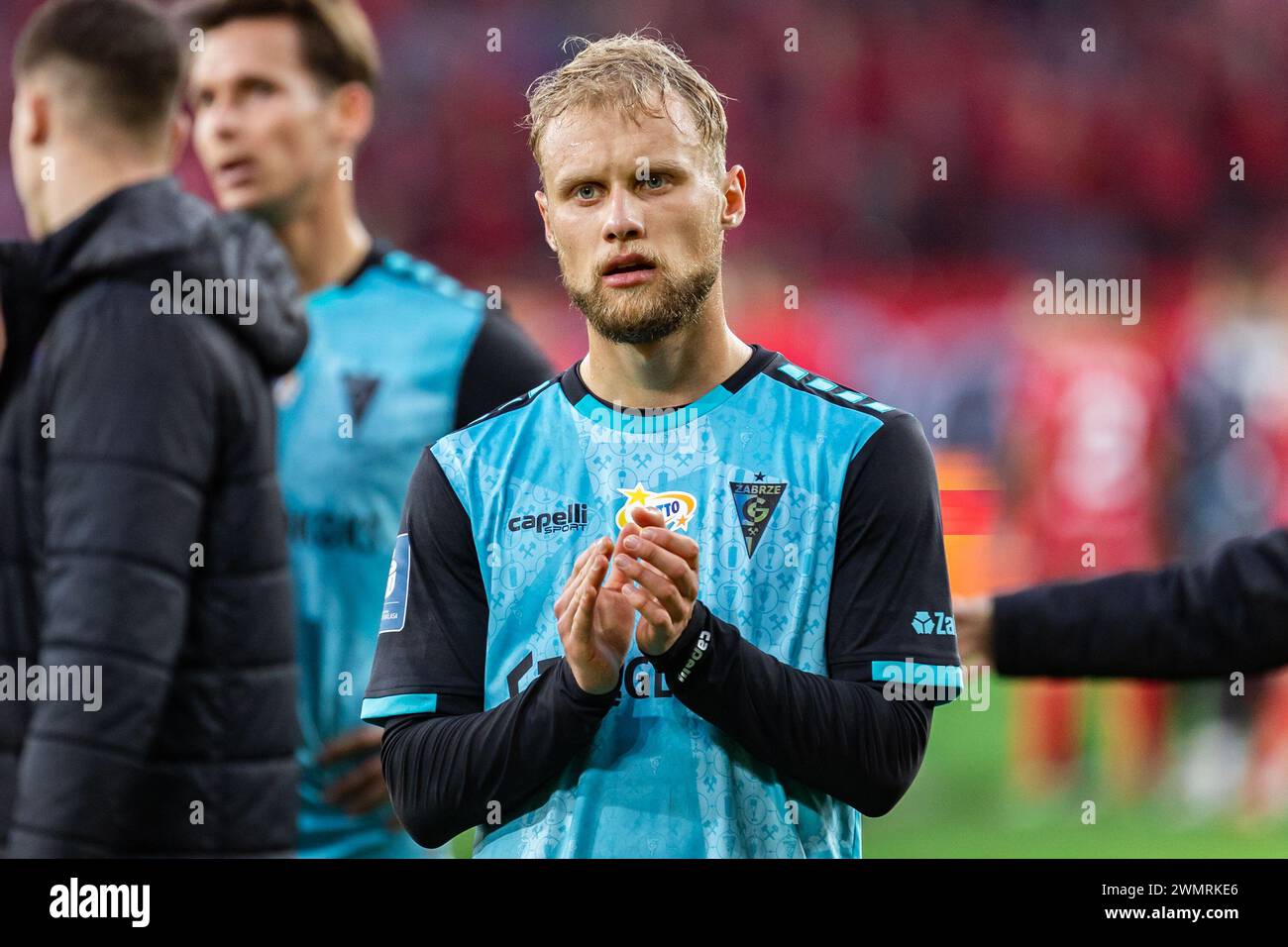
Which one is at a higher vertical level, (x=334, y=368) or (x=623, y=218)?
(x=334, y=368)

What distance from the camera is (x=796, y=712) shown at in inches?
67.2

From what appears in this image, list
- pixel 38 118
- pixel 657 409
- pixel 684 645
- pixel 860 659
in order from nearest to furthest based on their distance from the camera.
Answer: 1. pixel 684 645
2. pixel 860 659
3. pixel 657 409
4. pixel 38 118

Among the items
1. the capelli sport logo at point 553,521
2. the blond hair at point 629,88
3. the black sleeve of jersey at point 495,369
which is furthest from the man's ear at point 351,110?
A: the capelli sport logo at point 553,521

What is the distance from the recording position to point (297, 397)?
140 inches

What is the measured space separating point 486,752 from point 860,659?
444 mm

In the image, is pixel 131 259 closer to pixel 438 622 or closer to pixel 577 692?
pixel 438 622

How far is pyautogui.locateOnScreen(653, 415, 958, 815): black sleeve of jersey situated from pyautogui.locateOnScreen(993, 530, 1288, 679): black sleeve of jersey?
0.96m

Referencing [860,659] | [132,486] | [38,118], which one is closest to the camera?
[860,659]

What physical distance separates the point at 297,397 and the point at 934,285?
460 centimetres

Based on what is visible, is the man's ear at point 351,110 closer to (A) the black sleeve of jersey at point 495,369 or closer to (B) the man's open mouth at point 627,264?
(A) the black sleeve of jersey at point 495,369

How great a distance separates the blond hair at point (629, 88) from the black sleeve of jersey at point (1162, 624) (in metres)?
1.20

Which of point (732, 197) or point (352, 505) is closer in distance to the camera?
point (732, 197)

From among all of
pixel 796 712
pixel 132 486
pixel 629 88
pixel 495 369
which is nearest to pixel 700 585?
pixel 796 712

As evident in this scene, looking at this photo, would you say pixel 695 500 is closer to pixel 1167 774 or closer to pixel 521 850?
pixel 521 850
